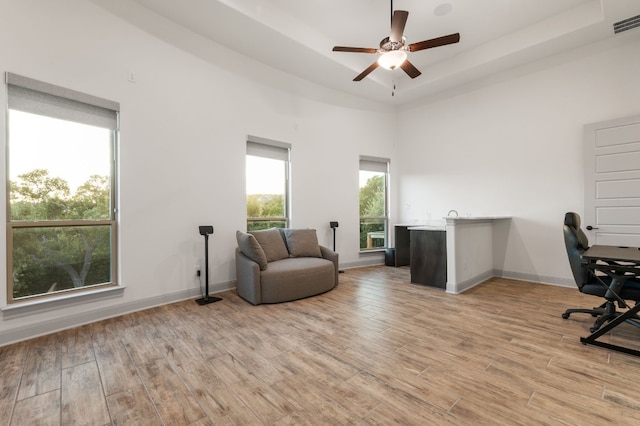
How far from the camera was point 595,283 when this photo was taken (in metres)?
2.69

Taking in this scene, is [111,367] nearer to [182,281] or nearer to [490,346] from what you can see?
[182,281]

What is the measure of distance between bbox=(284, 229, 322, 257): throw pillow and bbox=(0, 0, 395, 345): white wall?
53cm

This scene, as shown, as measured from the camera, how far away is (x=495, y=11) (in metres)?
4.00

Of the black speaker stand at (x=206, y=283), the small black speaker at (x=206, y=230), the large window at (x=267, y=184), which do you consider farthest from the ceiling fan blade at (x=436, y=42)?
the black speaker stand at (x=206, y=283)

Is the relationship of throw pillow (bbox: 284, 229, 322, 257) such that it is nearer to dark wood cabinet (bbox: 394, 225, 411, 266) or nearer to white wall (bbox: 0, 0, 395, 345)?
white wall (bbox: 0, 0, 395, 345)

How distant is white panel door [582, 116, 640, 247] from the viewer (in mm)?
3850

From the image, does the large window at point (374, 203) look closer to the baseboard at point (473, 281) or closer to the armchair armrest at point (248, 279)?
the baseboard at point (473, 281)

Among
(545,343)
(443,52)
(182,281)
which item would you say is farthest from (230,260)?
(443,52)

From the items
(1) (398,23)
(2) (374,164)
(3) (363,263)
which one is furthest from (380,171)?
(1) (398,23)

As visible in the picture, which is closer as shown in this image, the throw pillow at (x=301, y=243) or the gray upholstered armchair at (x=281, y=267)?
the gray upholstered armchair at (x=281, y=267)

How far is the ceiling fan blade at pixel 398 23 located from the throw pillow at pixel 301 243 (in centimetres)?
302

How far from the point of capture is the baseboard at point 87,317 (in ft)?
8.38

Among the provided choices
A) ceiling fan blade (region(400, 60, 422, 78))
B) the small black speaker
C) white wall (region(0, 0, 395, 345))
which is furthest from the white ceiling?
the small black speaker

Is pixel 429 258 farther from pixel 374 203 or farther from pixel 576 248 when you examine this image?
pixel 374 203
